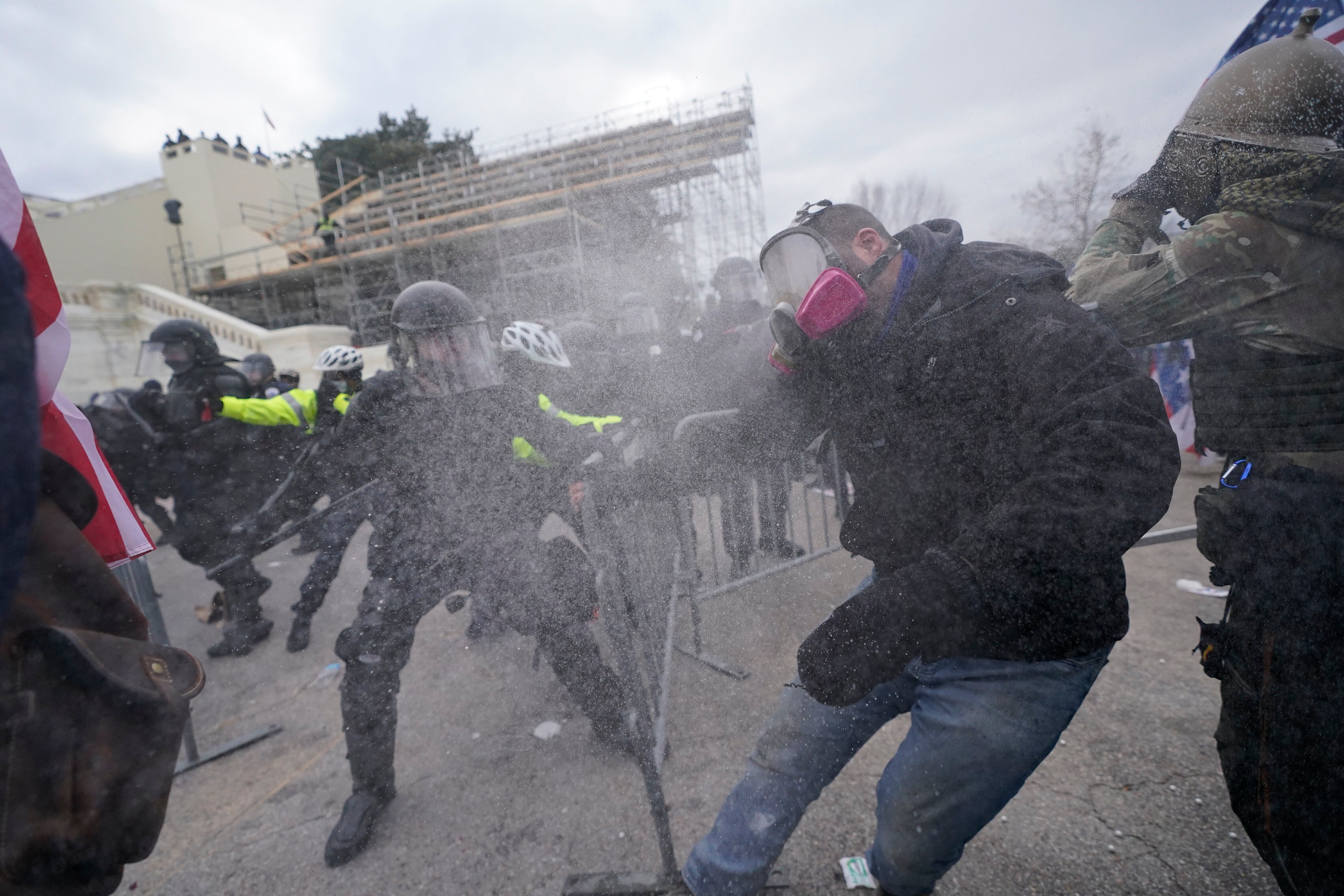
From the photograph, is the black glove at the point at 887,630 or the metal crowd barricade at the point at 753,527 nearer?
the black glove at the point at 887,630

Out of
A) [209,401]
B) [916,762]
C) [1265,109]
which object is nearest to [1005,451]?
[916,762]

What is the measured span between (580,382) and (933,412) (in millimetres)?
3040

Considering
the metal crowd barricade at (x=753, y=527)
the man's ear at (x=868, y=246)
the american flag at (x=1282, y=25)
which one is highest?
the american flag at (x=1282, y=25)

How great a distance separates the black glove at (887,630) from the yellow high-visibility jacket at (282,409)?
143 inches

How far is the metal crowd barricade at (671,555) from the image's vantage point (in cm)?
183

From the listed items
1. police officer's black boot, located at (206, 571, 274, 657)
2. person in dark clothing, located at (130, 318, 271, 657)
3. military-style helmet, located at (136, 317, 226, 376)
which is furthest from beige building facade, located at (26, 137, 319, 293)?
police officer's black boot, located at (206, 571, 274, 657)

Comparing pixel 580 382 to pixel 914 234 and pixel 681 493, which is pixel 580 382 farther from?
pixel 914 234

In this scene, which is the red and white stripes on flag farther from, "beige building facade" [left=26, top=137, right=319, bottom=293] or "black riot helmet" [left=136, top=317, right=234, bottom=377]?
"beige building facade" [left=26, top=137, right=319, bottom=293]

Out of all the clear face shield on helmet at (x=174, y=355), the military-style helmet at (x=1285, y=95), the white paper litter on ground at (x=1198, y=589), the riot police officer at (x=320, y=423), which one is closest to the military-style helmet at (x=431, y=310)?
the riot police officer at (x=320, y=423)

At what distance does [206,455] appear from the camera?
399 cm

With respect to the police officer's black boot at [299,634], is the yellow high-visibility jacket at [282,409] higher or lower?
higher

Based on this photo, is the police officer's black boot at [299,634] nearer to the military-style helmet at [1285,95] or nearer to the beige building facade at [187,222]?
the military-style helmet at [1285,95]

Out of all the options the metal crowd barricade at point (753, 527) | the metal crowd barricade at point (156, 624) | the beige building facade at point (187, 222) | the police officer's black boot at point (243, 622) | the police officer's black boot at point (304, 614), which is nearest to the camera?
the metal crowd barricade at point (156, 624)

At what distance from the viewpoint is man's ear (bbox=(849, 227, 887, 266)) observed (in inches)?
54.5
